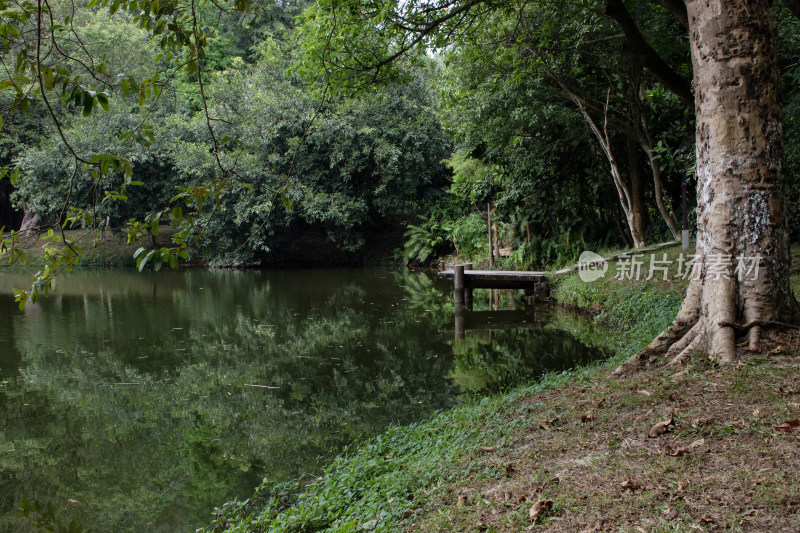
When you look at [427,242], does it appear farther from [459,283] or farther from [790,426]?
[790,426]

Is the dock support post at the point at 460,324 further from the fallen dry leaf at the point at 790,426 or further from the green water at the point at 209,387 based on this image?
the fallen dry leaf at the point at 790,426

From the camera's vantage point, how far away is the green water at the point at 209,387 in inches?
196

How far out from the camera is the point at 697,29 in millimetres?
5051

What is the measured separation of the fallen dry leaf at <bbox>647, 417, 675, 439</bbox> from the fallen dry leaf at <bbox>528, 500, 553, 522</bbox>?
3.33 feet

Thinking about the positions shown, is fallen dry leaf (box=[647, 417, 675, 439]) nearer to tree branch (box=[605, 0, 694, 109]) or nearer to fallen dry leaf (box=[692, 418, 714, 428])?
fallen dry leaf (box=[692, 418, 714, 428])

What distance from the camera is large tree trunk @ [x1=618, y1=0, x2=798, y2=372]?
474 cm

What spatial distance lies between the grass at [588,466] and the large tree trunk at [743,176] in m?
0.33

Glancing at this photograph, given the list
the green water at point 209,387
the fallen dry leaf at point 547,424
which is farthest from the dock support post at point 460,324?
the fallen dry leaf at point 547,424

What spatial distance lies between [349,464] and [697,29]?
4.76 meters

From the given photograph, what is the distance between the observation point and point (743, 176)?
4.75 metres

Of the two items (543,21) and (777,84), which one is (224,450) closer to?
(777,84)

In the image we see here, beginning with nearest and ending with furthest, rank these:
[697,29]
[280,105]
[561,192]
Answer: [697,29] < [561,192] < [280,105]

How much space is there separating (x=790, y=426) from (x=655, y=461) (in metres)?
0.83

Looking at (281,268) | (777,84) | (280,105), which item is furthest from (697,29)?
(281,268)
